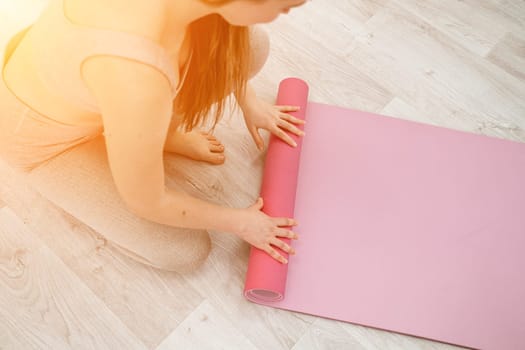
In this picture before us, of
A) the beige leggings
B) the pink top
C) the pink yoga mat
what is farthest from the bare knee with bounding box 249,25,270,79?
the pink top

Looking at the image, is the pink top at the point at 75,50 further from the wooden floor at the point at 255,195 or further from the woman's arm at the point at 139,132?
the wooden floor at the point at 255,195

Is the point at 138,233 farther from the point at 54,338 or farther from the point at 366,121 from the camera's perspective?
the point at 366,121

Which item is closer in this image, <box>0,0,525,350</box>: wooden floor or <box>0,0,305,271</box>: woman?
<box>0,0,305,271</box>: woman

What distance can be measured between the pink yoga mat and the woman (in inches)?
4.8

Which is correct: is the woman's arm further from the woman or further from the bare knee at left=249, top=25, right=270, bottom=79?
the bare knee at left=249, top=25, right=270, bottom=79

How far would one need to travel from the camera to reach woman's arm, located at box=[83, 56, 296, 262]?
594 millimetres

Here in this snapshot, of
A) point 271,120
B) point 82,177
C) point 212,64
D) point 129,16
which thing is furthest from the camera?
point 271,120

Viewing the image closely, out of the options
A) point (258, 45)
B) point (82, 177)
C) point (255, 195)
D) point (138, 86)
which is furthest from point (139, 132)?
point (255, 195)

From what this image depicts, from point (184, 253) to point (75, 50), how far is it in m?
0.46

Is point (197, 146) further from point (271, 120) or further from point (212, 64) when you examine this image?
point (212, 64)

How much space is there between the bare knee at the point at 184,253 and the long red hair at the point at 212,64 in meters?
0.24

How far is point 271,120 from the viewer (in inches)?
41.7

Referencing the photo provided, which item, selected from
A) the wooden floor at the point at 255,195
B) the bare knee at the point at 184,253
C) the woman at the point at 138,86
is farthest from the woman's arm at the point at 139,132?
the wooden floor at the point at 255,195

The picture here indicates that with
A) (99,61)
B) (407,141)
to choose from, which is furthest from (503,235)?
(99,61)
